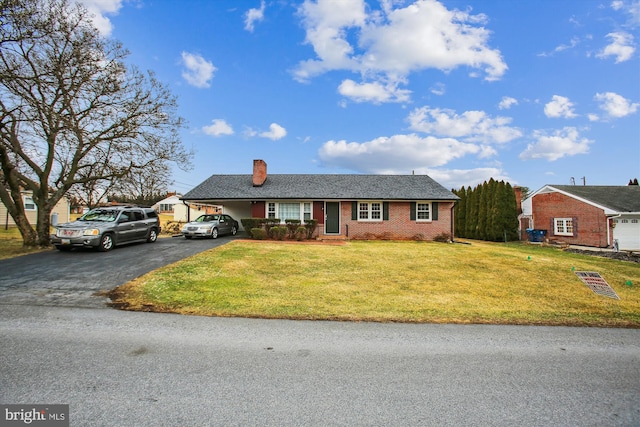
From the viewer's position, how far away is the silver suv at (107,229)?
12.7m

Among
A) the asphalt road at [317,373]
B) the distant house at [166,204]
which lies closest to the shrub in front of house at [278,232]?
the asphalt road at [317,373]

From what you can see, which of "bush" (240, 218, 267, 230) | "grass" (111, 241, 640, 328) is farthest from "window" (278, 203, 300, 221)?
"grass" (111, 241, 640, 328)

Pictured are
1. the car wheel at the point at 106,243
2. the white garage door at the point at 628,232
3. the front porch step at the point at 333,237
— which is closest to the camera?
the car wheel at the point at 106,243

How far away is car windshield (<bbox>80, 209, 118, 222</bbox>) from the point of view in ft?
46.0

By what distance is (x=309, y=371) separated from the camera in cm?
368

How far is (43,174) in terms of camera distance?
48.2ft

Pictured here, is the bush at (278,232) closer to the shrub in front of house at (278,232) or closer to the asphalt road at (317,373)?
the shrub in front of house at (278,232)

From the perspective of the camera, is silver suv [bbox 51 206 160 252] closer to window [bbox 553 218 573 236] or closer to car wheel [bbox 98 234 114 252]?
car wheel [bbox 98 234 114 252]

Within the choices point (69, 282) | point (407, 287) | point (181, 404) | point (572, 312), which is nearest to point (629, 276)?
point (572, 312)

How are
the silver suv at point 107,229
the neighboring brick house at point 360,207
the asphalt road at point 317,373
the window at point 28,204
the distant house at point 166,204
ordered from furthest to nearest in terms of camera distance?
the distant house at point 166,204 → the window at point 28,204 → the neighboring brick house at point 360,207 → the silver suv at point 107,229 → the asphalt road at point 317,373

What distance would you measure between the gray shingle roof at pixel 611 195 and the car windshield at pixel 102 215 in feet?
104

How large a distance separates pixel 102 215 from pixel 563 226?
3239cm

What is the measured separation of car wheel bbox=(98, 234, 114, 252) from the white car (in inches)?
195

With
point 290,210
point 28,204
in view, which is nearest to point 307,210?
point 290,210
